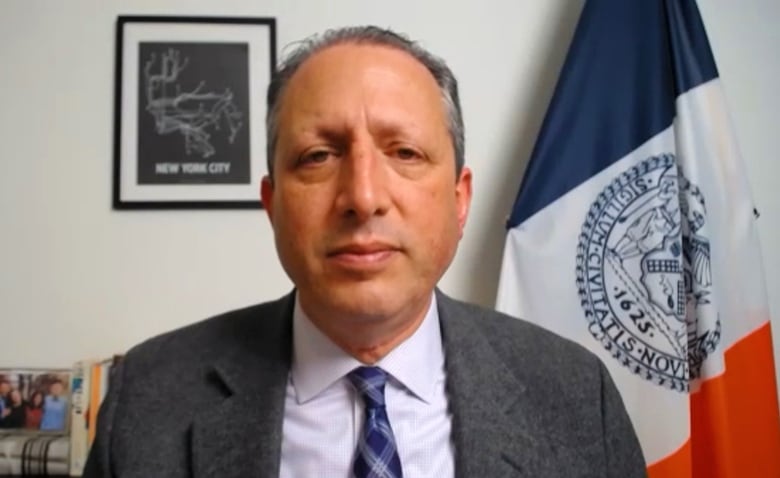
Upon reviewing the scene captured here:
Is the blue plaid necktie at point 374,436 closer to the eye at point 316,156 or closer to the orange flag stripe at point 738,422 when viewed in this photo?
the eye at point 316,156

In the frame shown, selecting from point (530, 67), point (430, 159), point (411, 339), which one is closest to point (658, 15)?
point (530, 67)

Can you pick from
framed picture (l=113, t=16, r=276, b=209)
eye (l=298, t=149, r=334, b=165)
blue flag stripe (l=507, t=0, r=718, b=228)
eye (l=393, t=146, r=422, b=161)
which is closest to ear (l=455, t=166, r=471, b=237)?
eye (l=393, t=146, r=422, b=161)

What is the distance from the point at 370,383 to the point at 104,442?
41cm

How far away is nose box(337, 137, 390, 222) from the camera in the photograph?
0.77 m

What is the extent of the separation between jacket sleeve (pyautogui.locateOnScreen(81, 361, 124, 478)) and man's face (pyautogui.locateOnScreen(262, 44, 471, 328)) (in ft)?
1.13

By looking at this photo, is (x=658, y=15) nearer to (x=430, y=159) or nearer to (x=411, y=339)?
(x=430, y=159)

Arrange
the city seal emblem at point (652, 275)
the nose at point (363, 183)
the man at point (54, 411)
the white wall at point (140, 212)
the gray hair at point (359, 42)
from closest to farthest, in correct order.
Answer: the nose at point (363, 183) < the gray hair at point (359, 42) < the city seal emblem at point (652, 275) < the man at point (54, 411) < the white wall at point (140, 212)

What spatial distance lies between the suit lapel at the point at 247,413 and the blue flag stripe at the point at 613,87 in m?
0.76

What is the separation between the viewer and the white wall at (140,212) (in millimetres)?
1531

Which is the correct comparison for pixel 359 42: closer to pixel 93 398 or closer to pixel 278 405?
pixel 278 405

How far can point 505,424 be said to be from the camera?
868mm

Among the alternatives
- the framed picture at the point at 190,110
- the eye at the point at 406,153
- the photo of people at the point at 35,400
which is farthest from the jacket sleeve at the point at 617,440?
the photo of people at the point at 35,400

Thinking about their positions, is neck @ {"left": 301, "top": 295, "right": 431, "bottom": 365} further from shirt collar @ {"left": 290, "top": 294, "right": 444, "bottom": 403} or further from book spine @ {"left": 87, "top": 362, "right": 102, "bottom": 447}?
book spine @ {"left": 87, "top": 362, "right": 102, "bottom": 447}

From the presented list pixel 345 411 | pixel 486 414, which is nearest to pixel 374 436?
pixel 345 411
